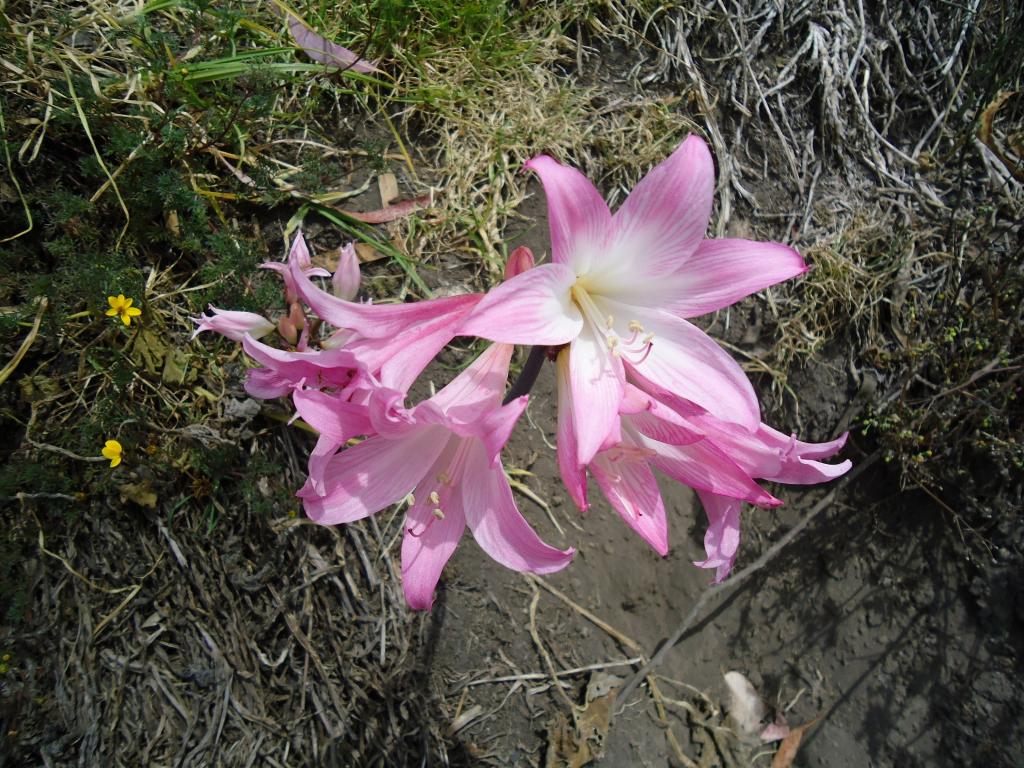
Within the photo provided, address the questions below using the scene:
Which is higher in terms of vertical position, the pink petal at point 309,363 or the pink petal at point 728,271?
the pink petal at point 728,271

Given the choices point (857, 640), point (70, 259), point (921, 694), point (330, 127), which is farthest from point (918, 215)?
point (70, 259)

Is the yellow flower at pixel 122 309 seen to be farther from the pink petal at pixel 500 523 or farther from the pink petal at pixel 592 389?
the pink petal at pixel 592 389

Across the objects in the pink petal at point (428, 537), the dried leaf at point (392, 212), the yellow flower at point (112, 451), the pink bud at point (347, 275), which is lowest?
the yellow flower at point (112, 451)

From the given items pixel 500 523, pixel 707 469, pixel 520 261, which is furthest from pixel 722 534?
pixel 520 261

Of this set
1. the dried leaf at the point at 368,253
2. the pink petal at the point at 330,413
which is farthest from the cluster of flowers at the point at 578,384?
the dried leaf at the point at 368,253

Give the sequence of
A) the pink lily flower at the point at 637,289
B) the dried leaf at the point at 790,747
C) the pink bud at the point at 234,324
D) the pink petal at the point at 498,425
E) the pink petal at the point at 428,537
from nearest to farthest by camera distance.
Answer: the pink petal at the point at 498,425, the pink lily flower at the point at 637,289, the pink petal at the point at 428,537, the pink bud at the point at 234,324, the dried leaf at the point at 790,747

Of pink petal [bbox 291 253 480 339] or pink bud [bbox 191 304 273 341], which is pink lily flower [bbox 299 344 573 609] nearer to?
pink petal [bbox 291 253 480 339]

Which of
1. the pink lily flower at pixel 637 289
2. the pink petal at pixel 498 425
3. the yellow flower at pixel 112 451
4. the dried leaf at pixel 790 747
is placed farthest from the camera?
the dried leaf at pixel 790 747
